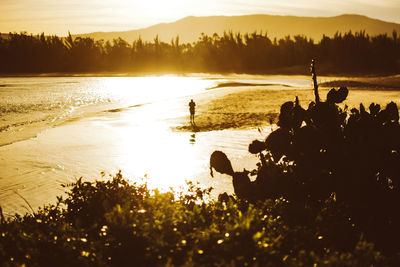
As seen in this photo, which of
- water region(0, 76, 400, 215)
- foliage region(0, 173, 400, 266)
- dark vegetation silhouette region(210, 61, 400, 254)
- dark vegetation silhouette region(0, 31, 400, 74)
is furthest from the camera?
dark vegetation silhouette region(0, 31, 400, 74)

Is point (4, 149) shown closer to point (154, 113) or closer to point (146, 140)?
point (146, 140)

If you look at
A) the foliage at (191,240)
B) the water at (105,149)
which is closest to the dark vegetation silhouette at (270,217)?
the foliage at (191,240)

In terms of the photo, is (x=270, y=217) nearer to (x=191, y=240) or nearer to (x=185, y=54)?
(x=191, y=240)

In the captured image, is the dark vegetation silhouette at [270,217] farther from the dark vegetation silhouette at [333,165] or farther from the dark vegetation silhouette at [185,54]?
the dark vegetation silhouette at [185,54]

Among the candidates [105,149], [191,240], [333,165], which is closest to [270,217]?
[191,240]

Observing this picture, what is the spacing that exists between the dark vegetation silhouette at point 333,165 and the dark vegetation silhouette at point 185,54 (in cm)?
3724

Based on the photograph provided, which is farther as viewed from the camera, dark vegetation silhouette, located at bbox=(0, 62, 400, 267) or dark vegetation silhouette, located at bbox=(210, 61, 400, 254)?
dark vegetation silhouette, located at bbox=(210, 61, 400, 254)

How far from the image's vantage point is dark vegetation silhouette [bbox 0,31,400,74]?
40.9m

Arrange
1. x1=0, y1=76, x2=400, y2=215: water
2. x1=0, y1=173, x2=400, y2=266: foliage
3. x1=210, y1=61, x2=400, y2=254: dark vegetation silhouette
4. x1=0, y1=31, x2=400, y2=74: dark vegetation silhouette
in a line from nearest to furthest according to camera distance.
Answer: x1=0, y1=173, x2=400, y2=266: foliage → x1=210, y1=61, x2=400, y2=254: dark vegetation silhouette → x1=0, y1=76, x2=400, y2=215: water → x1=0, y1=31, x2=400, y2=74: dark vegetation silhouette

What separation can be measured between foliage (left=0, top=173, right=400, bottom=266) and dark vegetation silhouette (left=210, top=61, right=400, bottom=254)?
32cm

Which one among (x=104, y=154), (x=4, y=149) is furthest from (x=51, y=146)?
(x=104, y=154)

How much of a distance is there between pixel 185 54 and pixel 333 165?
46976 millimetres

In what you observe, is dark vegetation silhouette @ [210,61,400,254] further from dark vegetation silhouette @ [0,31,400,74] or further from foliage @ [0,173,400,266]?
dark vegetation silhouette @ [0,31,400,74]

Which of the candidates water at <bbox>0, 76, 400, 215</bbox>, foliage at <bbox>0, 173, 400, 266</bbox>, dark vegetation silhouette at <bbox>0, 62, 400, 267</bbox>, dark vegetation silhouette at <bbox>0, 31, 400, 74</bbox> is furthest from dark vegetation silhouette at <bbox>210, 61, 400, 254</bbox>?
dark vegetation silhouette at <bbox>0, 31, 400, 74</bbox>
